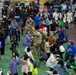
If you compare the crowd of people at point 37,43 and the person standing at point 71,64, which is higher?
the crowd of people at point 37,43

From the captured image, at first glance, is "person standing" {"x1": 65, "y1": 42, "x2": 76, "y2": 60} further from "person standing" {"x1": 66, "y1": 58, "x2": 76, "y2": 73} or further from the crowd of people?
"person standing" {"x1": 66, "y1": 58, "x2": 76, "y2": 73}

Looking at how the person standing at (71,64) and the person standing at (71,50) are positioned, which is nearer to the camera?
the person standing at (71,64)

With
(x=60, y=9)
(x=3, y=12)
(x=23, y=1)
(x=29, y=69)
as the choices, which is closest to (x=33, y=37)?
(x=29, y=69)

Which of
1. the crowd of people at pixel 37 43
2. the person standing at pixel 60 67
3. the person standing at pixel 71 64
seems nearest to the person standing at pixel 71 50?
the crowd of people at pixel 37 43

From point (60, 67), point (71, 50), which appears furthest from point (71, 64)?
point (60, 67)

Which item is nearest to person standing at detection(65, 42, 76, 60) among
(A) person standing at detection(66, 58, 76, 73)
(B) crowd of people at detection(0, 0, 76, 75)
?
(B) crowd of people at detection(0, 0, 76, 75)

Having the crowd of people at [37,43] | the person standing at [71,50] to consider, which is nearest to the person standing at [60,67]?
the crowd of people at [37,43]

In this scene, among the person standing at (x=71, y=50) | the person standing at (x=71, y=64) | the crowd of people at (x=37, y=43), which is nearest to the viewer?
the crowd of people at (x=37, y=43)

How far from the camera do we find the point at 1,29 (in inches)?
675

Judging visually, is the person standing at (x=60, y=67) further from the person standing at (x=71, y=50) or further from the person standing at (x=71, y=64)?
the person standing at (x=71, y=50)

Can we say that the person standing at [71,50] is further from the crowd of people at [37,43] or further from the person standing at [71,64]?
the person standing at [71,64]

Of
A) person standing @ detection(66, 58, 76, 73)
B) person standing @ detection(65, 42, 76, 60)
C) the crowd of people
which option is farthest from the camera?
person standing @ detection(65, 42, 76, 60)

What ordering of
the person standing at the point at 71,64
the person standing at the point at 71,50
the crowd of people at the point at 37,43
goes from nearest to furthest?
the crowd of people at the point at 37,43
the person standing at the point at 71,64
the person standing at the point at 71,50

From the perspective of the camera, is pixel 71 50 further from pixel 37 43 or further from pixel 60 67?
pixel 60 67
